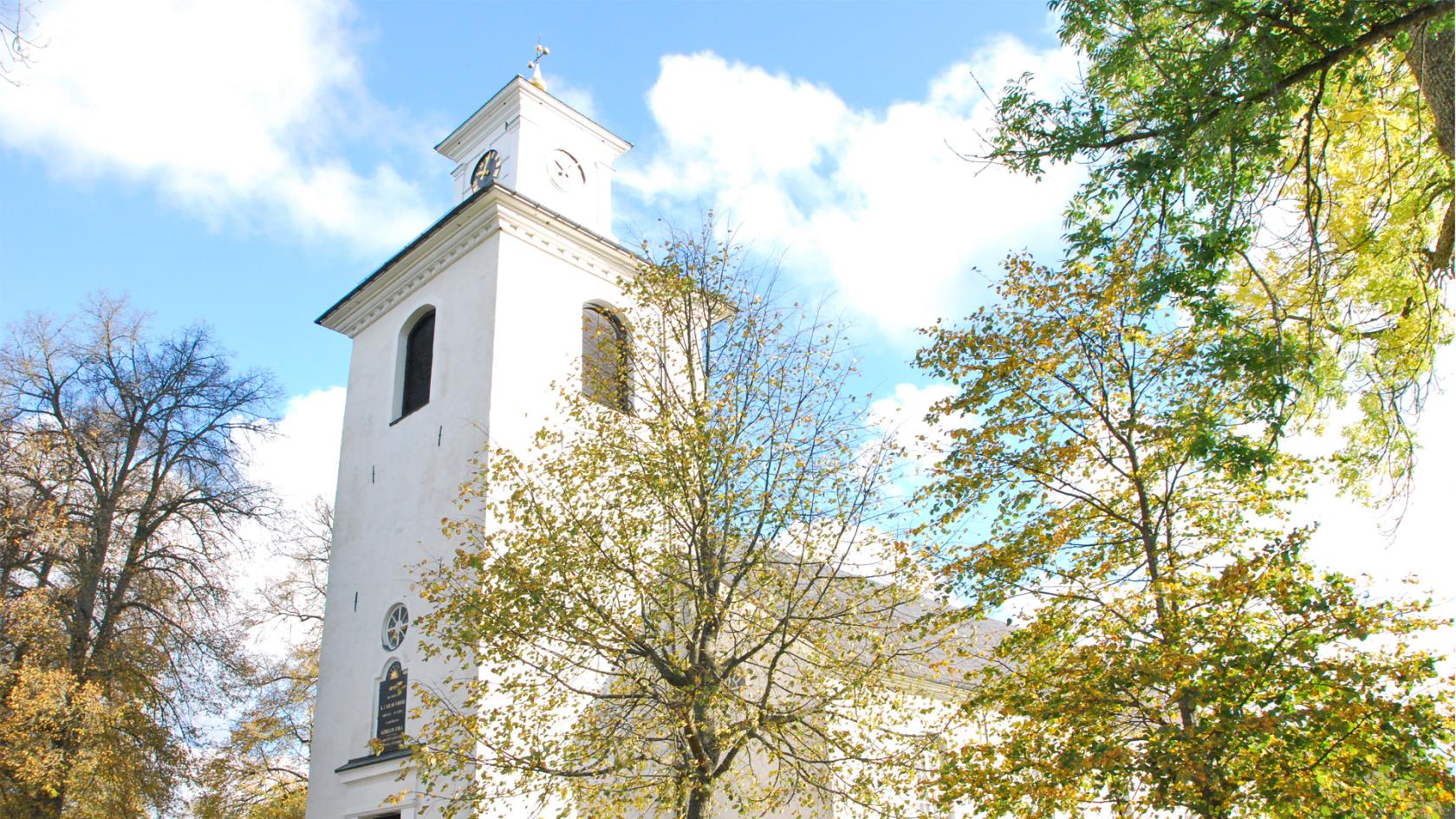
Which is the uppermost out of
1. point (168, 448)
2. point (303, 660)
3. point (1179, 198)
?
point (168, 448)

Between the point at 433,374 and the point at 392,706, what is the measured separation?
511 centimetres

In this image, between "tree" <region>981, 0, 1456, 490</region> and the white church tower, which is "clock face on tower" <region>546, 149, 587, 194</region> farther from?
"tree" <region>981, 0, 1456, 490</region>

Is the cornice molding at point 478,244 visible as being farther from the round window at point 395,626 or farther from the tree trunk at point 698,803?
the tree trunk at point 698,803

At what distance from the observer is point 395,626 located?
15297mm

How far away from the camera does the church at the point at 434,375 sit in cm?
1502

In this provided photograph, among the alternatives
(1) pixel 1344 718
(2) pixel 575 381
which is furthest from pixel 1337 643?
(2) pixel 575 381

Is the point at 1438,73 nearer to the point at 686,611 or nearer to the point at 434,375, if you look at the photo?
the point at 686,611

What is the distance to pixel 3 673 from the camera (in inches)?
640

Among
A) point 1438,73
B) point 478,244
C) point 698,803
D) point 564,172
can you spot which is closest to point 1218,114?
point 1438,73

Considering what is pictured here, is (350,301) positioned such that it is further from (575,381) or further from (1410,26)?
(1410,26)

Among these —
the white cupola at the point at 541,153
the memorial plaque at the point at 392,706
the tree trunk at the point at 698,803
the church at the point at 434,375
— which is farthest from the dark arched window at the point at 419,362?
the tree trunk at the point at 698,803

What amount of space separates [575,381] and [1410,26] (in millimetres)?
12068

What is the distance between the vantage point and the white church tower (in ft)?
49.4

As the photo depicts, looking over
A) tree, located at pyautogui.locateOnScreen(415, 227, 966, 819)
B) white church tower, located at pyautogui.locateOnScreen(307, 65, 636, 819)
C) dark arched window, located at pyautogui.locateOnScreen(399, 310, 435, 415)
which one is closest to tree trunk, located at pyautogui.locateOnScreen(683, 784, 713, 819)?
tree, located at pyautogui.locateOnScreen(415, 227, 966, 819)
